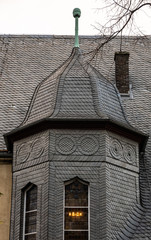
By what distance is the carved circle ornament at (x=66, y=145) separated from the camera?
49.5 feet

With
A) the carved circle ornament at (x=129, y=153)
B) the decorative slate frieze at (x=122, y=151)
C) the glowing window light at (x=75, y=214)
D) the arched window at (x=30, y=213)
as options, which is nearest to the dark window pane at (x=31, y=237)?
the arched window at (x=30, y=213)

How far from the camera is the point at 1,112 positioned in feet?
60.2

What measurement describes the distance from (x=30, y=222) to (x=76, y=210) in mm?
1310

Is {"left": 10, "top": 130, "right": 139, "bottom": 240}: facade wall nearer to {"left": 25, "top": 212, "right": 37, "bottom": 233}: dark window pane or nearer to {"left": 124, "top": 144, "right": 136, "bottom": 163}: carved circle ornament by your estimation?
{"left": 124, "top": 144, "right": 136, "bottom": 163}: carved circle ornament

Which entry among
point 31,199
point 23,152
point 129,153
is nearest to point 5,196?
point 31,199

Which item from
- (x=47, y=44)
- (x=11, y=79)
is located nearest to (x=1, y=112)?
(x=11, y=79)

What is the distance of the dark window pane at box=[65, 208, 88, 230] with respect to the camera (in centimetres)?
1442

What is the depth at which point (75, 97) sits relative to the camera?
53.3 feet

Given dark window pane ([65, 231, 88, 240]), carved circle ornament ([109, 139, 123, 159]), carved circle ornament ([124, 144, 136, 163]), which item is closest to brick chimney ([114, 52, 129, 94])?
carved circle ornament ([124, 144, 136, 163])

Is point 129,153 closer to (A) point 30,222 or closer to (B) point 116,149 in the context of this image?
(B) point 116,149

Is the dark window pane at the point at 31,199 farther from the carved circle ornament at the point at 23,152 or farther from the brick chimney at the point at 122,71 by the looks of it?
the brick chimney at the point at 122,71

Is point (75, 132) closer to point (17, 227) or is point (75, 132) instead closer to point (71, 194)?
point (71, 194)

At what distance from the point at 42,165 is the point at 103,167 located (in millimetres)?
1607

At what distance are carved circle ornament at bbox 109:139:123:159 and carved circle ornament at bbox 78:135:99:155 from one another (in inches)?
18.4
